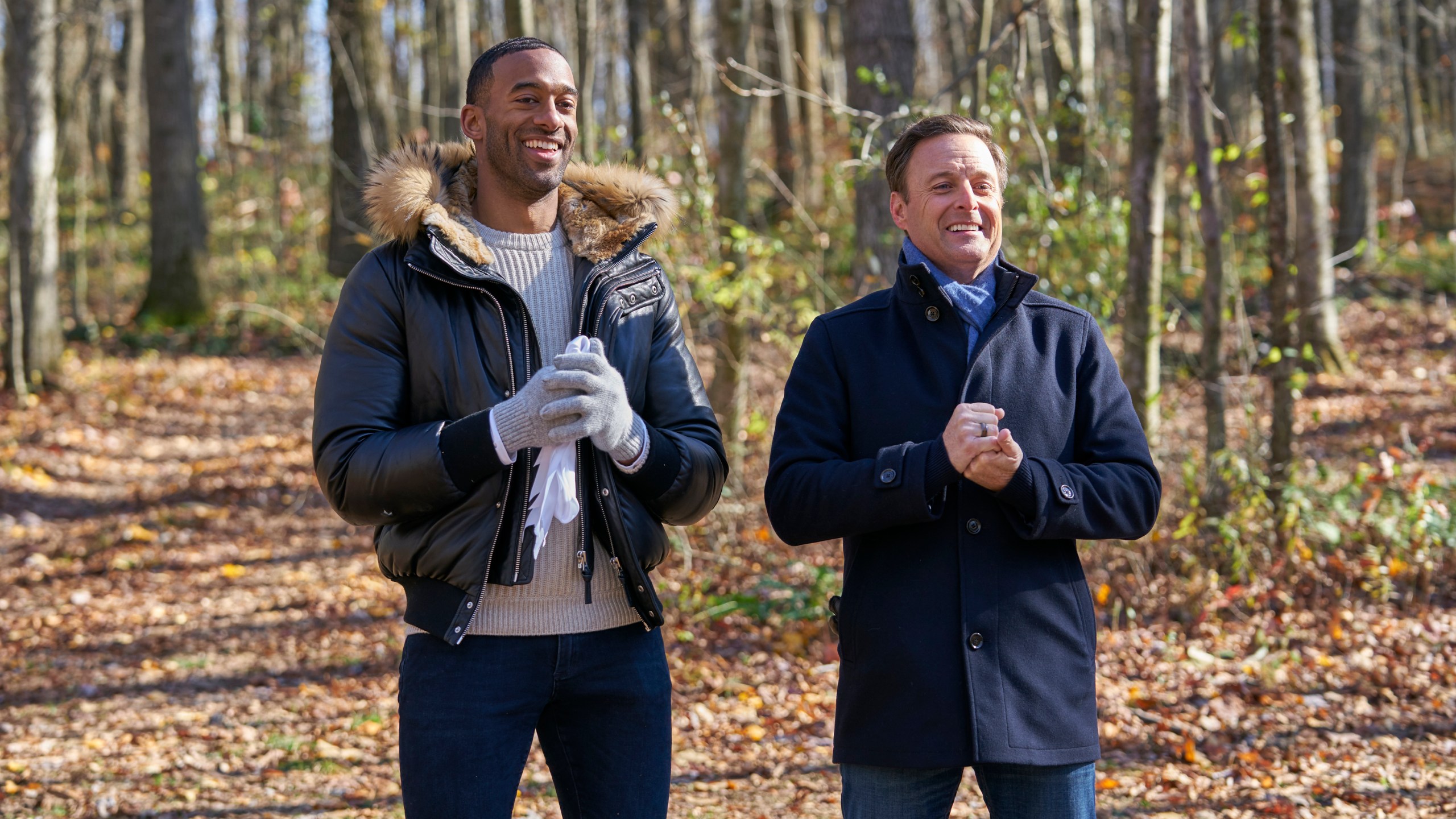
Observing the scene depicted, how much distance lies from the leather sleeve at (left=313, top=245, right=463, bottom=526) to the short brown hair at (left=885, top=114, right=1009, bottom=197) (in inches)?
47.2

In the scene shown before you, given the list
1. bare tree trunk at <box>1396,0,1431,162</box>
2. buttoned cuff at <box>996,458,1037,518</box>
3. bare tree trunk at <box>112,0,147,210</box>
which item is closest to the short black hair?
buttoned cuff at <box>996,458,1037,518</box>

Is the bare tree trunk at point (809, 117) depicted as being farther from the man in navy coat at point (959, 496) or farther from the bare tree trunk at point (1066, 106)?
the man in navy coat at point (959, 496)

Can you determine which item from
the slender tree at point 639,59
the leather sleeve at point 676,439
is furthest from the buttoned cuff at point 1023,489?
the slender tree at point 639,59

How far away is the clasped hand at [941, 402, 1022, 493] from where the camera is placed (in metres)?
2.37

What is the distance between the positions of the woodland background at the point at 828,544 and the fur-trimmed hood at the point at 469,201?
282 millimetres

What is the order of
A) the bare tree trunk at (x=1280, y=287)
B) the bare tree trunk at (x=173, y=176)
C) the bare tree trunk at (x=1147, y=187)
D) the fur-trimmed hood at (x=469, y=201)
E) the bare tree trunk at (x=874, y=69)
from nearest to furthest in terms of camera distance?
the fur-trimmed hood at (x=469, y=201), the bare tree trunk at (x=1147, y=187), the bare tree trunk at (x=1280, y=287), the bare tree trunk at (x=874, y=69), the bare tree trunk at (x=173, y=176)

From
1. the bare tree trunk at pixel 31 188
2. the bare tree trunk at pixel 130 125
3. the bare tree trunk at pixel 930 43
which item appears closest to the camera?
the bare tree trunk at pixel 31 188

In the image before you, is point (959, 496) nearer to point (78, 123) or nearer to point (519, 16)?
point (519, 16)

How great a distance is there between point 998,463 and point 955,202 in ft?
2.09

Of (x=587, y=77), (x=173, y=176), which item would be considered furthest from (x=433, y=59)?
(x=587, y=77)

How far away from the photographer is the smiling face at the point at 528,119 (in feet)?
8.84

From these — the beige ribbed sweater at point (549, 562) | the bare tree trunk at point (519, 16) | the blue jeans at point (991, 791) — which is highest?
the bare tree trunk at point (519, 16)

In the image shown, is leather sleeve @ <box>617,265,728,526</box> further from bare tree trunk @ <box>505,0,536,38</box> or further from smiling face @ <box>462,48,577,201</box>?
bare tree trunk @ <box>505,0,536,38</box>

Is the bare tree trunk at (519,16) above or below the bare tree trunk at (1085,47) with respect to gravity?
below
